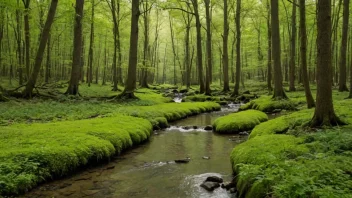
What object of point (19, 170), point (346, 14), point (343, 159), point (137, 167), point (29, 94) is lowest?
point (137, 167)

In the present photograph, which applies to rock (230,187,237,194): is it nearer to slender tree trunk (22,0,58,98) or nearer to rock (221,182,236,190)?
rock (221,182,236,190)

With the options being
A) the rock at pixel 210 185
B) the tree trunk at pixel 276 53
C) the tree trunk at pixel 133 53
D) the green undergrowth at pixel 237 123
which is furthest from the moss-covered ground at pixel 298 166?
the tree trunk at pixel 133 53

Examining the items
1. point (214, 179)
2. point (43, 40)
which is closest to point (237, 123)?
point (214, 179)

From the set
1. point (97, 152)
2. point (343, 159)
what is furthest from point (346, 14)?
point (97, 152)

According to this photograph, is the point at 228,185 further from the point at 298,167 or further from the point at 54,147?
the point at 54,147

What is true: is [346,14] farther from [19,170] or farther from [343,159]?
[19,170]

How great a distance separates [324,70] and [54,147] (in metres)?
8.09

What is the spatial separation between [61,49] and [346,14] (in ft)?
143

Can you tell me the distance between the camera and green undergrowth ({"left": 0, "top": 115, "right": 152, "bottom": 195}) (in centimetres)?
604

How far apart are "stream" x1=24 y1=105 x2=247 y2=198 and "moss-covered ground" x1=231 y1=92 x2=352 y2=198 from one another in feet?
3.33

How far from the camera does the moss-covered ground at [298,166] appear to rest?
4004 millimetres

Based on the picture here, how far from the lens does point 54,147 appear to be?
739 cm

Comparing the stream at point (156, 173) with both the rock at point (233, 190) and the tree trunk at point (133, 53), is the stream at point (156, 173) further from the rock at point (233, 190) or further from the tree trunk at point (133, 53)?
the tree trunk at point (133, 53)

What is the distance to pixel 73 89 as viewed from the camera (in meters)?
20.3
